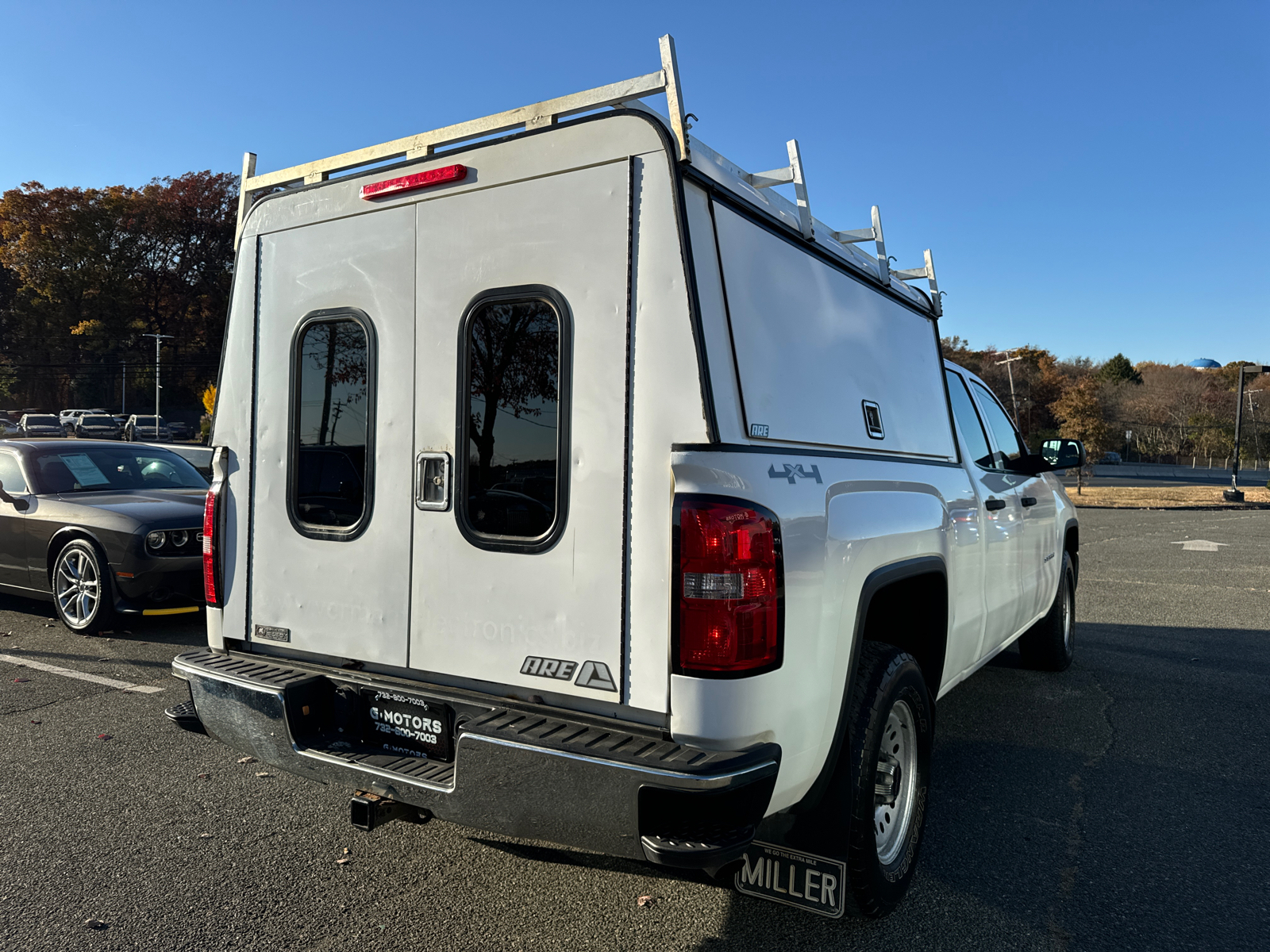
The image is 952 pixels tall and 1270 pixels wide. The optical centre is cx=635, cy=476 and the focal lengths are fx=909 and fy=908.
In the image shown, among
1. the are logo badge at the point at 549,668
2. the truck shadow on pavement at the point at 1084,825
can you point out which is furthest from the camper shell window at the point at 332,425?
the truck shadow on pavement at the point at 1084,825

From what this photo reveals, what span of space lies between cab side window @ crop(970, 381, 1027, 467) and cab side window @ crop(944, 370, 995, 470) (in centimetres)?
20

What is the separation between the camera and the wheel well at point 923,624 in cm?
353

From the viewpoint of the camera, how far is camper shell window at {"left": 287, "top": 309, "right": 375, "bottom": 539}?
10.5 ft

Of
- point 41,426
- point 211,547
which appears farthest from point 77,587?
point 41,426

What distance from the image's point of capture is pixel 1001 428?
5441 millimetres

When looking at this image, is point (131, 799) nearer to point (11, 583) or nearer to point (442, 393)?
point (442, 393)

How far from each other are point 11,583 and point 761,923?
7309 millimetres

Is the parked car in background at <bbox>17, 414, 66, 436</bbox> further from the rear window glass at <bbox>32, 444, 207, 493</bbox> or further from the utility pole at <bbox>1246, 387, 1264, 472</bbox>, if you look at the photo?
the utility pole at <bbox>1246, 387, 1264, 472</bbox>

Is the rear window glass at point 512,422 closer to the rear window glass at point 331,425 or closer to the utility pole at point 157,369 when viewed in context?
the rear window glass at point 331,425

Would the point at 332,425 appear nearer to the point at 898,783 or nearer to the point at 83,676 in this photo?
the point at 898,783

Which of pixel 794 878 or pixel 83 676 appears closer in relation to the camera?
pixel 794 878

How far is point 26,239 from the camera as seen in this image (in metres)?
65.8

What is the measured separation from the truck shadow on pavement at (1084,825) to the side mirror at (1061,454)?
1493 millimetres

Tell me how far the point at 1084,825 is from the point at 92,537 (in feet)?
22.8
